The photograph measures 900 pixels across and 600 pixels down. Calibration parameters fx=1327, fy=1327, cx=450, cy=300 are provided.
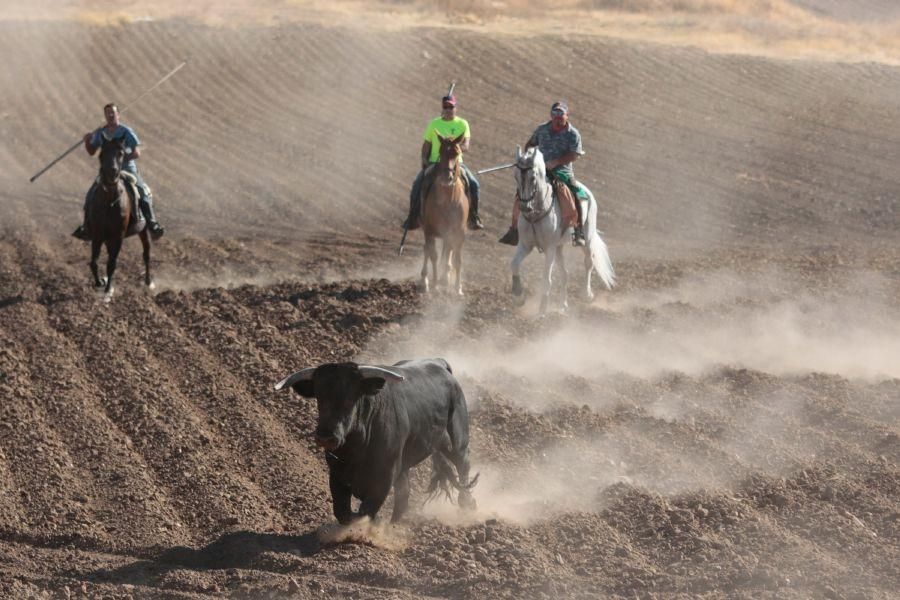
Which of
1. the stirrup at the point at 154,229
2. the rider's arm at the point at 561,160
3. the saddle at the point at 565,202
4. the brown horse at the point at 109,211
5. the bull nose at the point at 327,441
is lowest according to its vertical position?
the stirrup at the point at 154,229

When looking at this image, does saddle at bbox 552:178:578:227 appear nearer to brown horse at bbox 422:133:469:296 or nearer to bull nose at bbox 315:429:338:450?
brown horse at bbox 422:133:469:296

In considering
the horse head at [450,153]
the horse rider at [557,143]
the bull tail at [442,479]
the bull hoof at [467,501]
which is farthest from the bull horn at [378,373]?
the horse head at [450,153]

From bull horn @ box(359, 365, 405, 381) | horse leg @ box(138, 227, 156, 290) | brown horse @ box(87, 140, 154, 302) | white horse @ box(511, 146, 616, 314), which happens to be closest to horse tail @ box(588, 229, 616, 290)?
white horse @ box(511, 146, 616, 314)

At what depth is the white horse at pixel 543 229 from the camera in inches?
656

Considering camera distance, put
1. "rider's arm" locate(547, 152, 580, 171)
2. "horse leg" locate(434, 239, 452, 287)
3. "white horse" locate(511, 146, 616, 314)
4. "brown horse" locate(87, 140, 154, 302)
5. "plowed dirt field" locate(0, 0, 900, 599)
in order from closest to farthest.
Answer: "plowed dirt field" locate(0, 0, 900, 599) → "white horse" locate(511, 146, 616, 314) → "brown horse" locate(87, 140, 154, 302) → "rider's arm" locate(547, 152, 580, 171) → "horse leg" locate(434, 239, 452, 287)

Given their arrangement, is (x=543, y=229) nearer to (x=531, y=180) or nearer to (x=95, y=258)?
(x=531, y=180)

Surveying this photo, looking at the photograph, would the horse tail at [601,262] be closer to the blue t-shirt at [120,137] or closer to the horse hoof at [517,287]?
the horse hoof at [517,287]

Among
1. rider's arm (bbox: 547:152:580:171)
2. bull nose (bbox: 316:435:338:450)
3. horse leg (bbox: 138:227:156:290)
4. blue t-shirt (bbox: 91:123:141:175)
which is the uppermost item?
bull nose (bbox: 316:435:338:450)

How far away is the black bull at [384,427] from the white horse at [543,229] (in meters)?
6.92

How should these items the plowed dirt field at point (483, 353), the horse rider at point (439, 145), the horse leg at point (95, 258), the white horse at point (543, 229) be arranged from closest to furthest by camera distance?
1. the plowed dirt field at point (483, 353)
2. the white horse at point (543, 229)
3. the horse rider at point (439, 145)
4. the horse leg at point (95, 258)

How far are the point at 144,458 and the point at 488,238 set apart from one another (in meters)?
13.8

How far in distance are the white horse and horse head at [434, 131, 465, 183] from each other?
0.98 meters

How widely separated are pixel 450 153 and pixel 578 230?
2.16 meters

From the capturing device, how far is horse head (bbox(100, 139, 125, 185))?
17.0m
